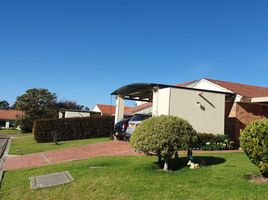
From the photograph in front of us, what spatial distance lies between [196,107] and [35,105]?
4349 cm

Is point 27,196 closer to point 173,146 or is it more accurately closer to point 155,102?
point 173,146

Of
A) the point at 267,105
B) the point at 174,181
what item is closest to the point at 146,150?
the point at 174,181

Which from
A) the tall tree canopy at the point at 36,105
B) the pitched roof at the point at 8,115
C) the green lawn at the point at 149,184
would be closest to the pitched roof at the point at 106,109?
the tall tree canopy at the point at 36,105

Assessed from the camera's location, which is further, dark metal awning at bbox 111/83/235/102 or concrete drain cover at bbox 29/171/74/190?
dark metal awning at bbox 111/83/235/102

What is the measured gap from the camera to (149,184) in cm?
877

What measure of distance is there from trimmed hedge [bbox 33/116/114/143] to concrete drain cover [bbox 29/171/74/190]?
1840 cm

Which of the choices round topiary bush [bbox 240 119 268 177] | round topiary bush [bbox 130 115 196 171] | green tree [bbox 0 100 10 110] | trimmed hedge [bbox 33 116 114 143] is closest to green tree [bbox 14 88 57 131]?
trimmed hedge [bbox 33 116 114 143]

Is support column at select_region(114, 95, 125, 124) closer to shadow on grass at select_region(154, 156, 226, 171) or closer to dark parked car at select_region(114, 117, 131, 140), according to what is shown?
dark parked car at select_region(114, 117, 131, 140)

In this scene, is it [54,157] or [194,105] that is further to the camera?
[194,105]

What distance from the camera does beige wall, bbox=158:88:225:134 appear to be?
59.7 feet

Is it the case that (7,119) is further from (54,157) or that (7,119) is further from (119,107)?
(54,157)

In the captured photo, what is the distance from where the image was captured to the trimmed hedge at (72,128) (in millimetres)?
29469

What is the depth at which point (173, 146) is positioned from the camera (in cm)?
1037

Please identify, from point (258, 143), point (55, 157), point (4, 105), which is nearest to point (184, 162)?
point (258, 143)
